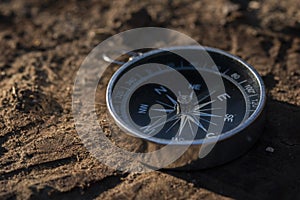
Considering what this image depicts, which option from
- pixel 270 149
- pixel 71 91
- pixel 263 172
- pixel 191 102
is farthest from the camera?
pixel 71 91

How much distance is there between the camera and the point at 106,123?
5.95 metres

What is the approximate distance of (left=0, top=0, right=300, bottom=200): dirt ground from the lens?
5258 mm

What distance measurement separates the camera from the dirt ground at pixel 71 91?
5.26 m

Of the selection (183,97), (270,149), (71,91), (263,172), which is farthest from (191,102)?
(71,91)

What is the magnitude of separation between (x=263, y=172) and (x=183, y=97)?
1.10 meters

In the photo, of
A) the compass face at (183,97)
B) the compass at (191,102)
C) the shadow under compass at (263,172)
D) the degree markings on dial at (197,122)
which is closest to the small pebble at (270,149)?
the shadow under compass at (263,172)

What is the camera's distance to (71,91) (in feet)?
21.3

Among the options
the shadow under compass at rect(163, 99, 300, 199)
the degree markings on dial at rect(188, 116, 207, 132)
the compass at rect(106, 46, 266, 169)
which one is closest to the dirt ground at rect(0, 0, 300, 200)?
the shadow under compass at rect(163, 99, 300, 199)

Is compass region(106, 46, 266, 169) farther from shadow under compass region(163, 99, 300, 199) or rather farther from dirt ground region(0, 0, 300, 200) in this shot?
dirt ground region(0, 0, 300, 200)

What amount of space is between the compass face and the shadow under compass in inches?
13.0

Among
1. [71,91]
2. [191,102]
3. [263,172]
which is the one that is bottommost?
[263,172]

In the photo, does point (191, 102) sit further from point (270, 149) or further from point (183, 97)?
point (270, 149)

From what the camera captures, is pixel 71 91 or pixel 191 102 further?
pixel 71 91

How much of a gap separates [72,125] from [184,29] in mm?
2172
